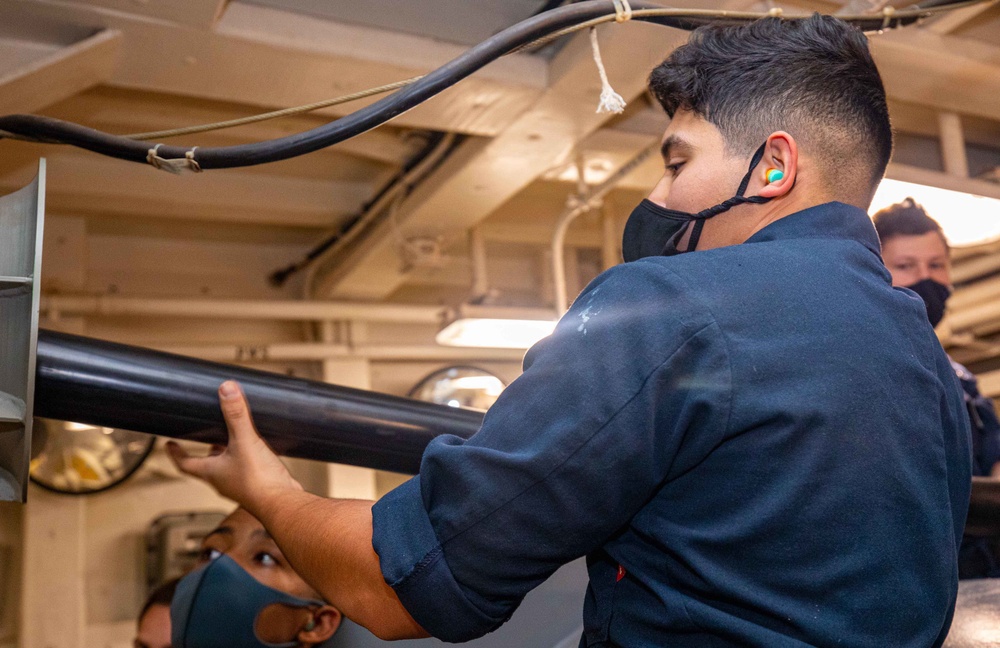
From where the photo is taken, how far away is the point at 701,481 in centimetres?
88

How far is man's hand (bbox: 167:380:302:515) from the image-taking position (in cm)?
117

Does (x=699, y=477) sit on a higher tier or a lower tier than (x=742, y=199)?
lower

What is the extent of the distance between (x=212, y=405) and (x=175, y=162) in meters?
0.40

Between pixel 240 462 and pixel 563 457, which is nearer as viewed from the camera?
pixel 563 457

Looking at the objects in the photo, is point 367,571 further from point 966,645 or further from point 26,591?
point 26,591

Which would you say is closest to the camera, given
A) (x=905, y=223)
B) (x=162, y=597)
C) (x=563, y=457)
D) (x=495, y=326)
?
(x=563, y=457)

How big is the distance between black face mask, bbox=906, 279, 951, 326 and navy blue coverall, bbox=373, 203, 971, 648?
1.83m

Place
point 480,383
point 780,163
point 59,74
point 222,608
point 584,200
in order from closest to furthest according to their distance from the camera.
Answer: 1. point 780,163
2. point 222,608
3. point 59,74
4. point 584,200
5. point 480,383

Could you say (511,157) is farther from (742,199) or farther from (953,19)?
(742,199)

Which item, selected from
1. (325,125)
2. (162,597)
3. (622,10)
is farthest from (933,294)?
(162,597)

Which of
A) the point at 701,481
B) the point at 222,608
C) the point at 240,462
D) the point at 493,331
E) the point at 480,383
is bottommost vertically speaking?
the point at 480,383

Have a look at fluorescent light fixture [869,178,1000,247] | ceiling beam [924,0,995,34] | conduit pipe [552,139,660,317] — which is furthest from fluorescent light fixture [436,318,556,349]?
ceiling beam [924,0,995,34]

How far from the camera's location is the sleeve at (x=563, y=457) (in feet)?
2.73

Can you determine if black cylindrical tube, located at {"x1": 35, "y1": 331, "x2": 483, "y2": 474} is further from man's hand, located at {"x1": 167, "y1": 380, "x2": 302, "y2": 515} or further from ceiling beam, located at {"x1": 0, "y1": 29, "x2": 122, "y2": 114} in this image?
ceiling beam, located at {"x1": 0, "y1": 29, "x2": 122, "y2": 114}
